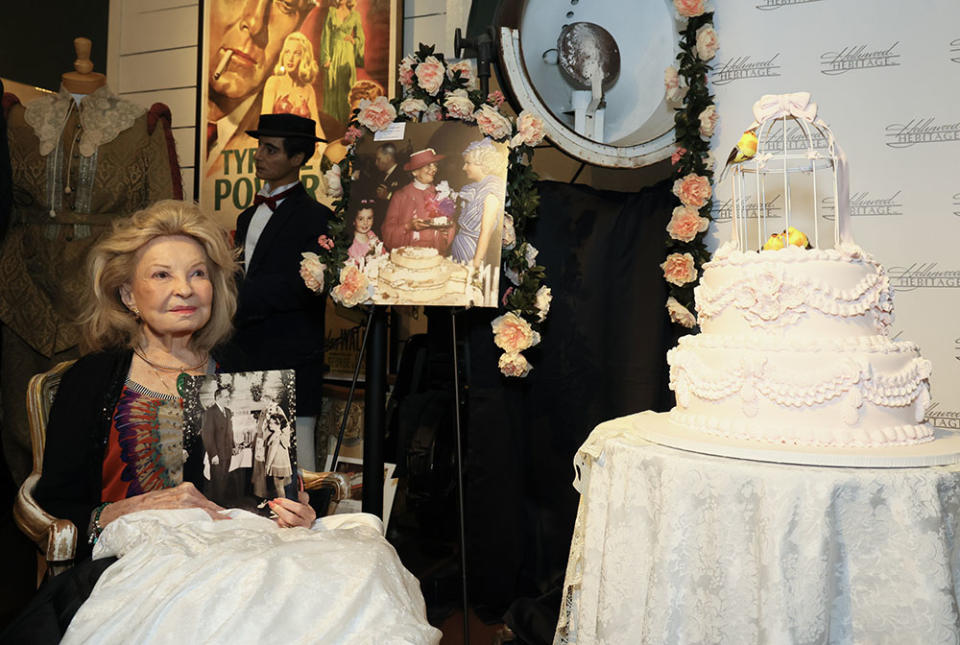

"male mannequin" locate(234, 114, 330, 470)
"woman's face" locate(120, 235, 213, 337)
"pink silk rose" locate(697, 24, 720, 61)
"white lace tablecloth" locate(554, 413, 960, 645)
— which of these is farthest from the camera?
"male mannequin" locate(234, 114, 330, 470)

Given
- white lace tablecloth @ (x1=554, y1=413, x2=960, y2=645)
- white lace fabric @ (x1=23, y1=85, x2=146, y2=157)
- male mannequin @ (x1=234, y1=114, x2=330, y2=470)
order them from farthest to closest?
white lace fabric @ (x1=23, y1=85, x2=146, y2=157) < male mannequin @ (x1=234, y1=114, x2=330, y2=470) < white lace tablecloth @ (x1=554, y1=413, x2=960, y2=645)

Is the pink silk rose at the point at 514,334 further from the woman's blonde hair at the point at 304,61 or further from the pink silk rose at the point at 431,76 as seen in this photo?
the woman's blonde hair at the point at 304,61

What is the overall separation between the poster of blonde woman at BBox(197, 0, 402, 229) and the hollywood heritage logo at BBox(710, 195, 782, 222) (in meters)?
1.75

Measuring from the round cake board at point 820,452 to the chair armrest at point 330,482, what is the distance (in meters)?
0.74

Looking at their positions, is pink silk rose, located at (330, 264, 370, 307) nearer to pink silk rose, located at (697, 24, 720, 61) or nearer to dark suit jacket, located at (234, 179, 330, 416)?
dark suit jacket, located at (234, 179, 330, 416)

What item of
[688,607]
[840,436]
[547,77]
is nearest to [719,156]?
[547,77]

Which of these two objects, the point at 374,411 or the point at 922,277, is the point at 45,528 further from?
the point at 922,277

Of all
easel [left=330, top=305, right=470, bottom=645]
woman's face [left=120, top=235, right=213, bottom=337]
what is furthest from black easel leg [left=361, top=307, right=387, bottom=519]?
woman's face [left=120, top=235, right=213, bottom=337]

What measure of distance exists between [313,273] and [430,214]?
0.47 metres

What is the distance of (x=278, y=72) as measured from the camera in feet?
13.5

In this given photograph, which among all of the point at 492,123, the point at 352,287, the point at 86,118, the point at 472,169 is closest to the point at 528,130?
the point at 492,123

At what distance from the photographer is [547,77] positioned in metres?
3.10

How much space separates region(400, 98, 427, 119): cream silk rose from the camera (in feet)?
8.94

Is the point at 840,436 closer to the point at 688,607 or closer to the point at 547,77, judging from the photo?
the point at 688,607
